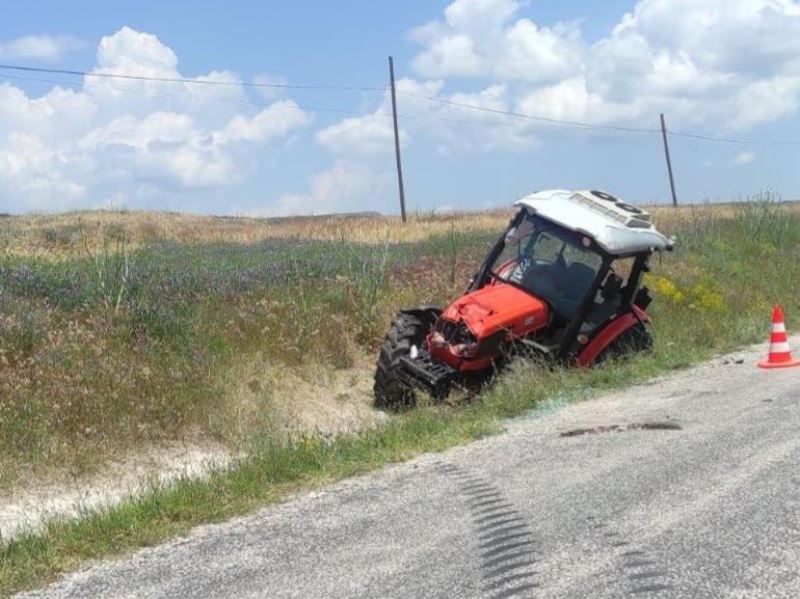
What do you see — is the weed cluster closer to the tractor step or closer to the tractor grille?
the tractor step

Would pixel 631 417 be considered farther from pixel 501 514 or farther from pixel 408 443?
pixel 501 514

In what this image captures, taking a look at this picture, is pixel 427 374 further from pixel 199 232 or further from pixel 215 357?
pixel 199 232

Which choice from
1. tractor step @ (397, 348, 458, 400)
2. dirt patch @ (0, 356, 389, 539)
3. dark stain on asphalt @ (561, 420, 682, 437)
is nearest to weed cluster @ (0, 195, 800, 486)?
dirt patch @ (0, 356, 389, 539)

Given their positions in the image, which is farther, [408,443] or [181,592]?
[408,443]

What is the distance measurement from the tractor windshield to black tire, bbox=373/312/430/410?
1.25 metres

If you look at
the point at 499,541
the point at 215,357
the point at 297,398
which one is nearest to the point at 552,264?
the point at 297,398

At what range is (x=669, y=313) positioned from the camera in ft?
53.1

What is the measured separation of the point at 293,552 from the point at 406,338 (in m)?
6.20

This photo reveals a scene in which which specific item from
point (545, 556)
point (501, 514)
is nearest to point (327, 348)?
point (501, 514)

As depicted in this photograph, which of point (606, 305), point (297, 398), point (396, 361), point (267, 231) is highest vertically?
point (267, 231)

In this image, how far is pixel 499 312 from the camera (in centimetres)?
1077

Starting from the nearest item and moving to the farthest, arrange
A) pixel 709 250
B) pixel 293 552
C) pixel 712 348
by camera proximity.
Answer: pixel 293 552 < pixel 712 348 < pixel 709 250

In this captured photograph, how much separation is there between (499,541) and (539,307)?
19.9 feet

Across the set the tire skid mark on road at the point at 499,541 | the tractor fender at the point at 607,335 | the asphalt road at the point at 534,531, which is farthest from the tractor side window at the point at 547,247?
the tire skid mark on road at the point at 499,541
